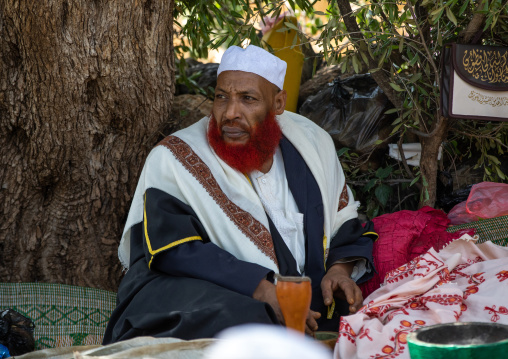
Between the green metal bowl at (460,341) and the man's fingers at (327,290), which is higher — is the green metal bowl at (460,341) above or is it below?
above

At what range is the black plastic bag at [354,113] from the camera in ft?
16.3

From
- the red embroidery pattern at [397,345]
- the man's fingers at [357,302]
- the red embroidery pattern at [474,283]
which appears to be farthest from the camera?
the man's fingers at [357,302]

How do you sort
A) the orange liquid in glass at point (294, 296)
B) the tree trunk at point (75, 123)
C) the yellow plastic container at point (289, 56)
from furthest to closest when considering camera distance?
the yellow plastic container at point (289, 56)
the tree trunk at point (75, 123)
the orange liquid in glass at point (294, 296)

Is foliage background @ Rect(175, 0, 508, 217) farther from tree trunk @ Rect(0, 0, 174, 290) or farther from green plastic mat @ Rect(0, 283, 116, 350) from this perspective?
green plastic mat @ Rect(0, 283, 116, 350)

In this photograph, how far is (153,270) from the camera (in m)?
3.46

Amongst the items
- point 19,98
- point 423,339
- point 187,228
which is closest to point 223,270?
point 187,228

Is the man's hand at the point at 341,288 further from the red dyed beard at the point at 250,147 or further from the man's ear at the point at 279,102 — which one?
the man's ear at the point at 279,102

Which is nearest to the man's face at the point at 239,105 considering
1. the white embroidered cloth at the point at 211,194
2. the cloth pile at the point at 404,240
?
the white embroidered cloth at the point at 211,194

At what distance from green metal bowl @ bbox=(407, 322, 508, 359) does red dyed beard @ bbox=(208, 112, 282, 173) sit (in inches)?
73.4

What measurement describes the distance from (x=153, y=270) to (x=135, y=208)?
37cm

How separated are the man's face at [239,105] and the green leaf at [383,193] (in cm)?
126

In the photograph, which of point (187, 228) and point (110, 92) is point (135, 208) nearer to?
point (187, 228)

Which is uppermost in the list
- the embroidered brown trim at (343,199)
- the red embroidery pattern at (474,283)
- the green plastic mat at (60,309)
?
the embroidered brown trim at (343,199)

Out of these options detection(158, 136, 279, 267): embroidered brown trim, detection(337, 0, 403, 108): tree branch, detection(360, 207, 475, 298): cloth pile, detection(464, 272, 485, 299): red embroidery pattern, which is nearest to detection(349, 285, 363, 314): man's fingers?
detection(360, 207, 475, 298): cloth pile
